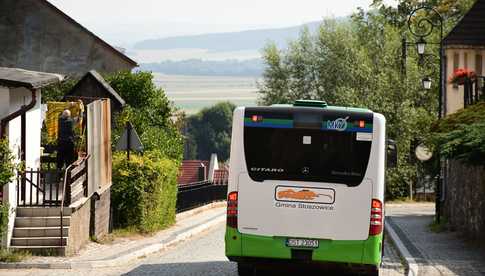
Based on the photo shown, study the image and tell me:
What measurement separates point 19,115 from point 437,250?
10.8 metres

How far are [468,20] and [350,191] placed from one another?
34440 millimetres

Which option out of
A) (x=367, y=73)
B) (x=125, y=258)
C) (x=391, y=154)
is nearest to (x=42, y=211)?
(x=125, y=258)

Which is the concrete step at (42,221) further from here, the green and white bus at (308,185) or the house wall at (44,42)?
the house wall at (44,42)

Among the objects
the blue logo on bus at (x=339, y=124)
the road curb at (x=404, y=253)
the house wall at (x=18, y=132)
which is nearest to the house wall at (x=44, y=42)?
Result: the road curb at (x=404, y=253)

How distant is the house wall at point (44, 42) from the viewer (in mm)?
50719

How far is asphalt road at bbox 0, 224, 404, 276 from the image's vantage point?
2047 cm

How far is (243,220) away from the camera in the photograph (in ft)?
58.6

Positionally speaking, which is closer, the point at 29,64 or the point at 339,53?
the point at 29,64

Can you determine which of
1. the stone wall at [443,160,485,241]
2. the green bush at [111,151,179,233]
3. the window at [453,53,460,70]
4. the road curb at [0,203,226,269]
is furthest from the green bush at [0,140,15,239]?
the window at [453,53,460,70]

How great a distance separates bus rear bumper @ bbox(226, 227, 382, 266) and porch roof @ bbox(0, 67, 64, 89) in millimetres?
6218

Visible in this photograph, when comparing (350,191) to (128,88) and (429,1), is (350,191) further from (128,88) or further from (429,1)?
(429,1)

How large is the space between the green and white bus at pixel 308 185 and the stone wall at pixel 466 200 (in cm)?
967

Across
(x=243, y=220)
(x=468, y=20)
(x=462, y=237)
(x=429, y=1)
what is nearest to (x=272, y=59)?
(x=429, y=1)

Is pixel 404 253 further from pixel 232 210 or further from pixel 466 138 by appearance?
pixel 232 210
